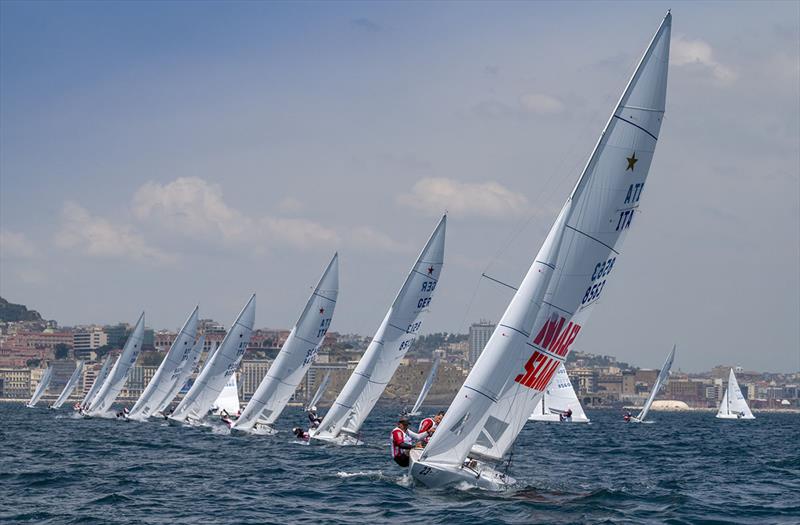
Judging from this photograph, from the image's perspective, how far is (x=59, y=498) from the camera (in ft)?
66.7

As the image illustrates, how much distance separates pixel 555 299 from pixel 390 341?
14.8 meters

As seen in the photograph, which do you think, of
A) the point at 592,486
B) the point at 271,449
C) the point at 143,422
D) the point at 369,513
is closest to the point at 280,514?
the point at 369,513

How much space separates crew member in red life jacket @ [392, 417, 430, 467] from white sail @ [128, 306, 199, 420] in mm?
33841

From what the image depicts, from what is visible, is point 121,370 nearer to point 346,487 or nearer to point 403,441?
point 403,441

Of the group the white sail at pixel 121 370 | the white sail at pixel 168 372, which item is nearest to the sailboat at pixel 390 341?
the white sail at pixel 168 372

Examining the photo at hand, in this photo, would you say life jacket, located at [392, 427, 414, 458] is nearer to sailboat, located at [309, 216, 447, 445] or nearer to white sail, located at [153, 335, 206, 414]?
sailboat, located at [309, 216, 447, 445]

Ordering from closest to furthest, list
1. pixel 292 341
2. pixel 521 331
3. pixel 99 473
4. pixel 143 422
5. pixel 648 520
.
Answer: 1. pixel 648 520
2. pixel 521 331
3. pixel 99 473
4. pixel 292 341
5. pixel 143 422

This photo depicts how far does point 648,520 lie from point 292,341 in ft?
77.3

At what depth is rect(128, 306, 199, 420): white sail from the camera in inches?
2191

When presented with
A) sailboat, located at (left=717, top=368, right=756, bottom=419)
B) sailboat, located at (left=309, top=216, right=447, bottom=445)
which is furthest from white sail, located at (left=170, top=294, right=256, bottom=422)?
sailboat, located at (left=717, top=368, right=756, bottom=419)

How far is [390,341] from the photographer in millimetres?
34438

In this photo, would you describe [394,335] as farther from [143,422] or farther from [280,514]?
[143,422]

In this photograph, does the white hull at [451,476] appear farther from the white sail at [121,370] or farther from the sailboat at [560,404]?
the sailboat at [560,404]

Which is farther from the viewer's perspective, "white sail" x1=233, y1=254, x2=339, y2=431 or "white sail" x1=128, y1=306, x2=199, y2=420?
"white sail" x1=128, y1=306, x2=199, y2=420
